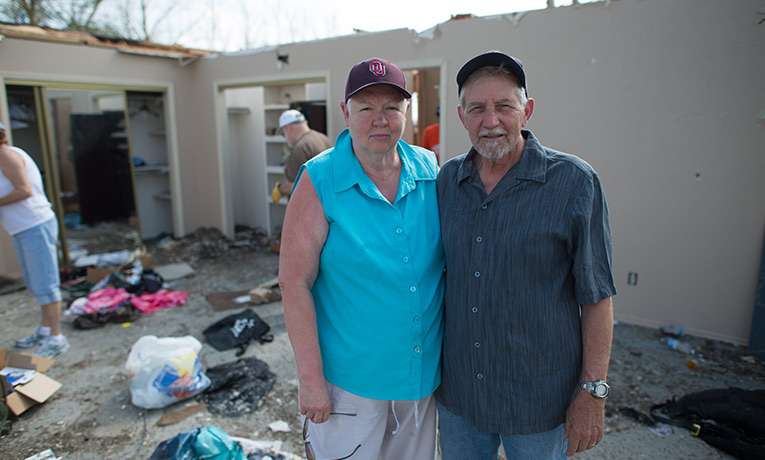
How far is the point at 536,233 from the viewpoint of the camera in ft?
4.70

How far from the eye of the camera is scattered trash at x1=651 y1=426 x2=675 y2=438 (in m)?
2.85

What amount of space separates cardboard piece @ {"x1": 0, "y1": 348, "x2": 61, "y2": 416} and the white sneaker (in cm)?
40

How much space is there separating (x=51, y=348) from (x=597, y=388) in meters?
4.44

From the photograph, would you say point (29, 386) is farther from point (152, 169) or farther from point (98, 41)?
point (98, 41)

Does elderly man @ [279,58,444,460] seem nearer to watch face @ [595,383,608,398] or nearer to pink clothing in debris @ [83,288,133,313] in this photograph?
watch face @ [595,383,608,398]

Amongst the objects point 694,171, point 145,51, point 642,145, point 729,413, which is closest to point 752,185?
point 694,171

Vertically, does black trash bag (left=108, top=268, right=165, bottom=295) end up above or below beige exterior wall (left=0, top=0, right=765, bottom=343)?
below

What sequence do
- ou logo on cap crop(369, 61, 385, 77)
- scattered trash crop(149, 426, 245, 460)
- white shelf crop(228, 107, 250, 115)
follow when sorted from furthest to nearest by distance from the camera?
white shelf crop(228, 107, 250, 115)
scattered trash crop(149, 426, 245, 460)
ou logo on cap crop(369, 61, 385, 77)

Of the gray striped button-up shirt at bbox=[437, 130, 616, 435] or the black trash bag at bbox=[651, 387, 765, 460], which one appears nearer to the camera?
the gray striped button-up shirt at bbox=[437, 130, 616, 435]

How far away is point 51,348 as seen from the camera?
12.9 feet

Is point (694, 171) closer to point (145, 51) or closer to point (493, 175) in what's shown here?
point (493, 175)

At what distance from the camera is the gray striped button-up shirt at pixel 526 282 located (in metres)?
1.45

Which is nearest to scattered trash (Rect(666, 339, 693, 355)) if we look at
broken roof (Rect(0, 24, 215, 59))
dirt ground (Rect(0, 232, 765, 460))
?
dirt ground (Rect(0, 232, 765, 460))

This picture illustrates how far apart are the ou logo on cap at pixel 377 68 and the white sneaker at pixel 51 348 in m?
4.07
